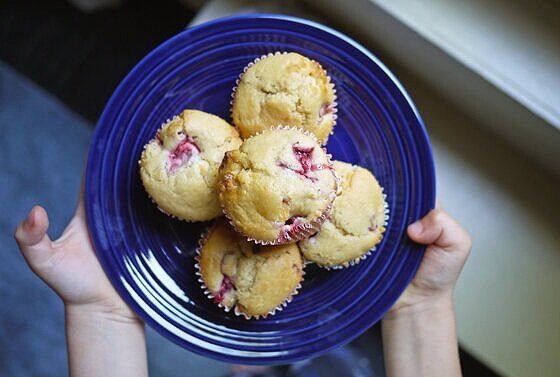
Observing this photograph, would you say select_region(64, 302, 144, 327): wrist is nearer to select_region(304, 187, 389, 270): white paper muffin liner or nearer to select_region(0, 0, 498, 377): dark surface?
select_region(304, 187, 389, 270): white paper muffin liner

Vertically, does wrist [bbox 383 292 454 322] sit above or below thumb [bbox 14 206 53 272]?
above

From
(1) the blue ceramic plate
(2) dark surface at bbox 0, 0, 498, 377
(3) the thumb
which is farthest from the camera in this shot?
(2) dark surface at bbox 0, 0, 498, 377

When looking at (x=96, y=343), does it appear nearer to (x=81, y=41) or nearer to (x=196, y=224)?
(x=196, y=224)

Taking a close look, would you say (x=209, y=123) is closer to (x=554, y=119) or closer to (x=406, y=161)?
(x=406, y=161)

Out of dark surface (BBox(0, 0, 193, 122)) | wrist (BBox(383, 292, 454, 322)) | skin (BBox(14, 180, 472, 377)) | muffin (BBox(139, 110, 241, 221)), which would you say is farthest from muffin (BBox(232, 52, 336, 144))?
dark surface (BBox(0, 0, 193, 122))

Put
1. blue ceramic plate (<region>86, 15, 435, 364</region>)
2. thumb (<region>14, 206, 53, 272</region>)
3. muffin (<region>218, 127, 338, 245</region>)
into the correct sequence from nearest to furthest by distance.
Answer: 1. muffin (<region>218, 127, 338, 245</region>)
2. thumb (<region>14, 206, 53, 272</region>)
3. blue ceramic plate (<region>86, 15, 435, 364</region>)

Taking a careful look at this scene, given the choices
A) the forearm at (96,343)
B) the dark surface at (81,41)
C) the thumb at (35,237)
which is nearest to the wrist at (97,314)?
the forearm at (96,343)

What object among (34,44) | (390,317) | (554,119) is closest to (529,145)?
(554,119)
